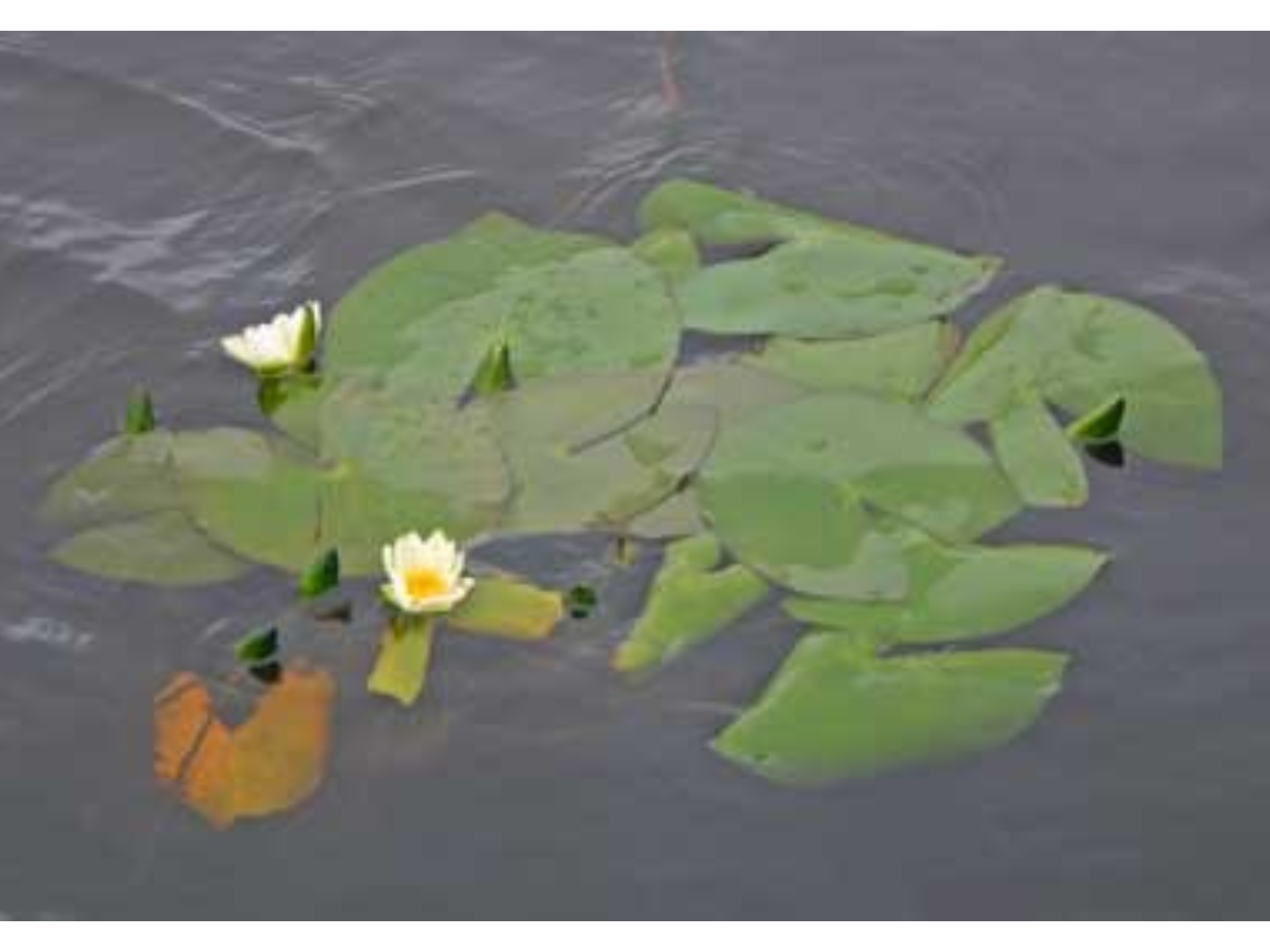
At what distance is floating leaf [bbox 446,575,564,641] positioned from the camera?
3.19 m

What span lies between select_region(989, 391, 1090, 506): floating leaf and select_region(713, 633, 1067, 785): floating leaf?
34 centimetres

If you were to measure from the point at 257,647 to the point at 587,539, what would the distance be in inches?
19.6

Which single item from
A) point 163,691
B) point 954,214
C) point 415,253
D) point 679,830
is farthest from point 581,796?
point 954,214

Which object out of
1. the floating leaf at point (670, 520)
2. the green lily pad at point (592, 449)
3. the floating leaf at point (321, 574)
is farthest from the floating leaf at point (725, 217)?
the floating leaf at point (321, 574)

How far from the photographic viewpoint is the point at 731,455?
3355 mm

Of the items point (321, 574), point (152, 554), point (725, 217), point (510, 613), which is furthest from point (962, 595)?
point (152, 554)

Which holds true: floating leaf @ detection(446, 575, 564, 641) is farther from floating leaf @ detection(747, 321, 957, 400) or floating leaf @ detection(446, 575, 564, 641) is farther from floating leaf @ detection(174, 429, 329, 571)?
floating leaf @ detection(747, 321, 957, 400)

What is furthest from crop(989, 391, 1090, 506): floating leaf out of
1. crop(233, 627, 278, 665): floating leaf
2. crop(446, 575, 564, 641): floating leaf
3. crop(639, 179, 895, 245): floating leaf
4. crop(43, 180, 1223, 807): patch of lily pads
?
crop(233, 627, 278, 665): floating leaf

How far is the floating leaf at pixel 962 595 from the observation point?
3.13 m

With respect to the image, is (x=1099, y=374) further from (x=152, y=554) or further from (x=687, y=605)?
(x=152, y=554)

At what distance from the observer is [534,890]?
2.92m

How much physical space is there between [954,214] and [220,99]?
1.40 meters

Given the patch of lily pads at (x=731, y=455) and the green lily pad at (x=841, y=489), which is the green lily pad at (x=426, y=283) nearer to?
the patch of lily pads at (x=731, y=455)

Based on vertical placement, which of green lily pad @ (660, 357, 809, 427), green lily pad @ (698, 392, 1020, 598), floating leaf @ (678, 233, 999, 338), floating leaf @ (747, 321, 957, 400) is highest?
floating leaf @ (678, 233, 999, 338)
